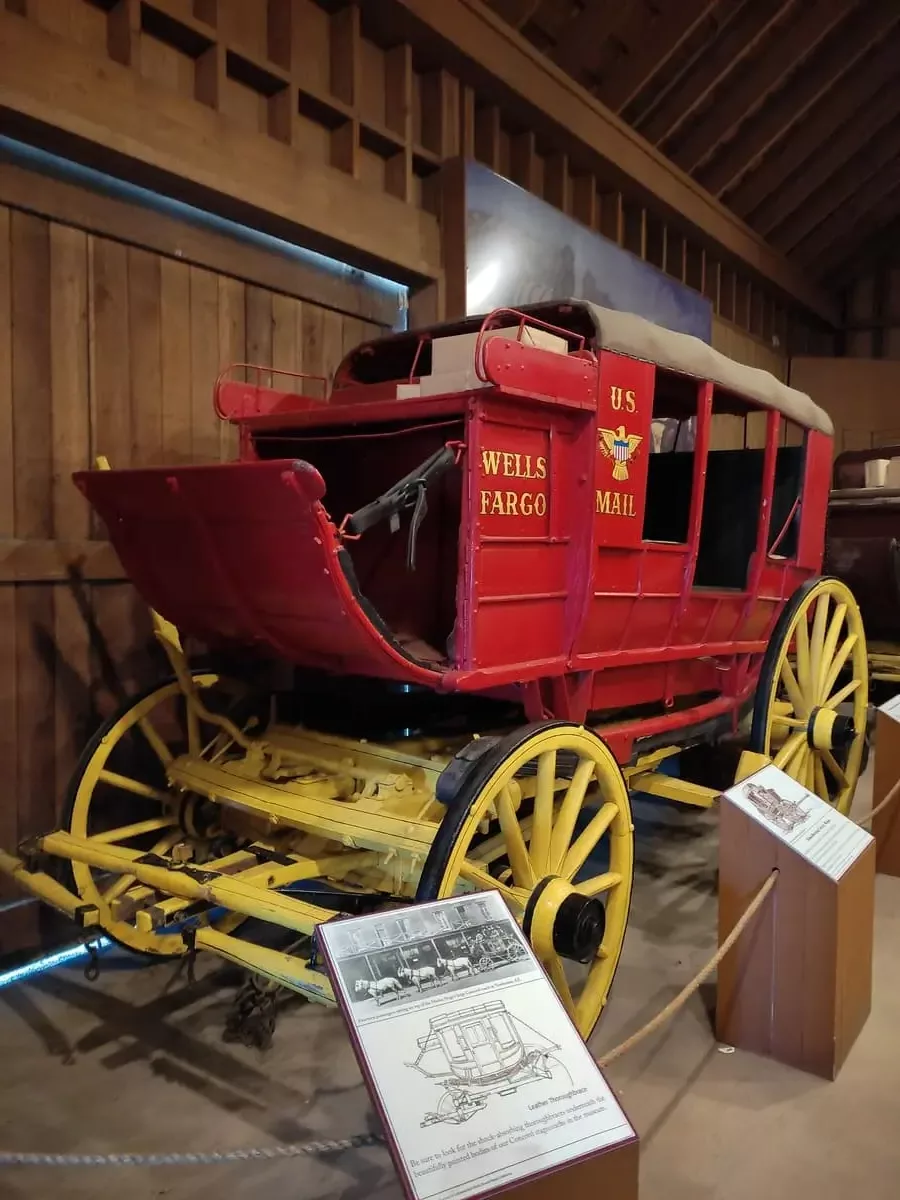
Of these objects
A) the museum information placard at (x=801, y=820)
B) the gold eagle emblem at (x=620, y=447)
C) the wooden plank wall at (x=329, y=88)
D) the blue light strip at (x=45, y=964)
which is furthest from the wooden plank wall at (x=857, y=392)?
the blue light strip at (x=45, y=964)

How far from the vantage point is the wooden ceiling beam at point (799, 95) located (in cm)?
670

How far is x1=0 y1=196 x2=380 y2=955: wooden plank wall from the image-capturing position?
3.01m

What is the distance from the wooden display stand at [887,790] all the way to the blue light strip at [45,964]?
9.88ft

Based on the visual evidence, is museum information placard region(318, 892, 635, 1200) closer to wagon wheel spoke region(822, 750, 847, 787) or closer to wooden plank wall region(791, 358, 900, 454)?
wagon wheel spoke region(822, 750, 847, 787)

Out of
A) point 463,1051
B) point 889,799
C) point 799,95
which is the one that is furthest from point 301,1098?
point 799,95

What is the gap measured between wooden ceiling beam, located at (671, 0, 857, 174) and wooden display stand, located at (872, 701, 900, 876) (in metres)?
4.94

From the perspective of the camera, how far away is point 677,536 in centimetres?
429

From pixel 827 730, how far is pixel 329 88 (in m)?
3.48

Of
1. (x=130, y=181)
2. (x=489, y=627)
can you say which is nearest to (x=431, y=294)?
(x=130, y=181)

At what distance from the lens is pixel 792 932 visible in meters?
2.41

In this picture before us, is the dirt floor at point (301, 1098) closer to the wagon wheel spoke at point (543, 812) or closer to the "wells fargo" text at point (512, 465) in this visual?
the wagon wheel spoke at point (543, 812)

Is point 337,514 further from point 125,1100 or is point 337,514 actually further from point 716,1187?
point 716,1187

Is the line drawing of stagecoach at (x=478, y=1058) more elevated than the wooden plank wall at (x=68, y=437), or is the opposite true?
the wooden plank wall at (x=68, y=437)

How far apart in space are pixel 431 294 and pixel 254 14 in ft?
4.60
